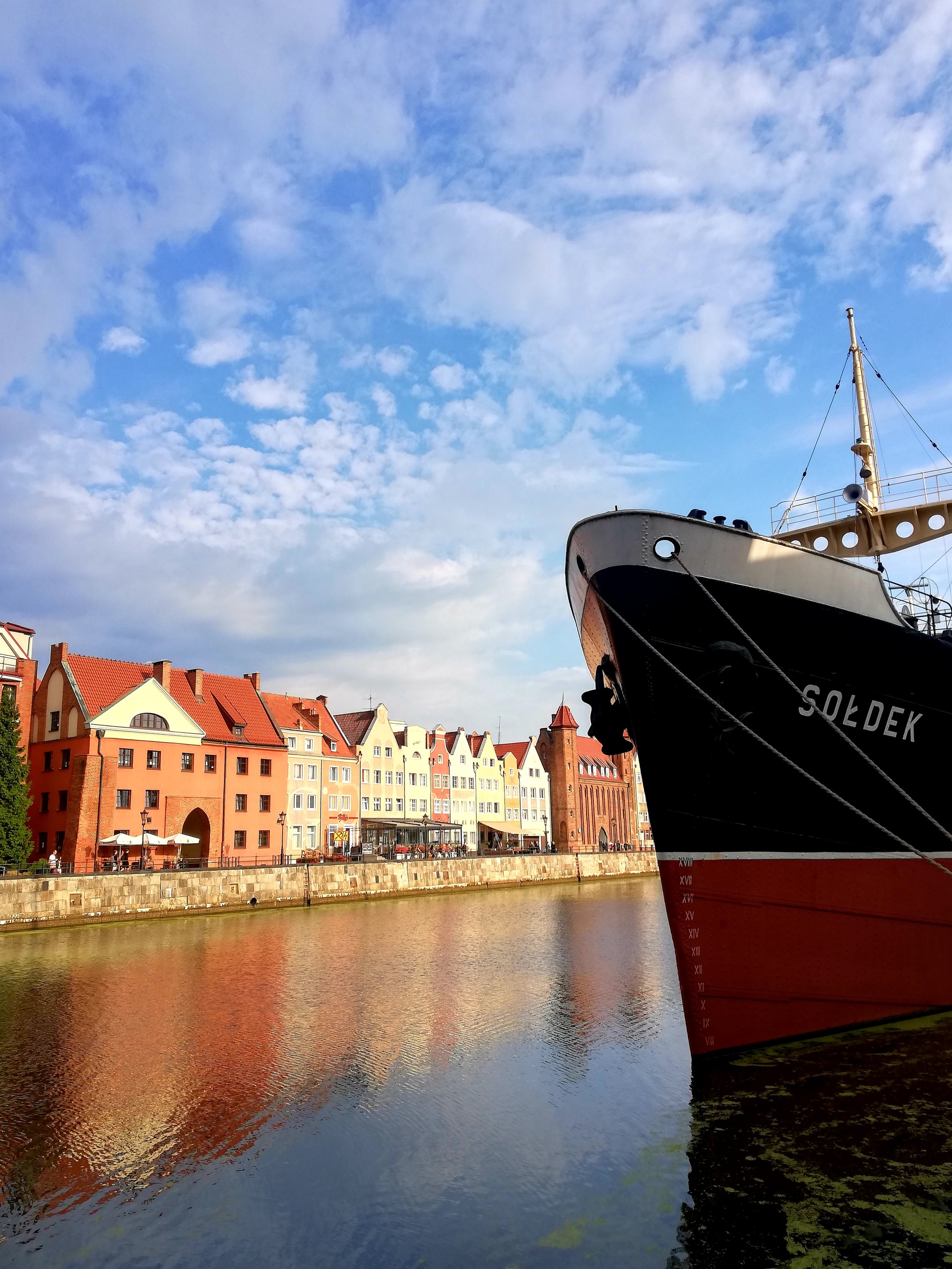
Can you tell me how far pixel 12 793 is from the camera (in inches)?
1586

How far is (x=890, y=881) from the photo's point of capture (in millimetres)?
12828

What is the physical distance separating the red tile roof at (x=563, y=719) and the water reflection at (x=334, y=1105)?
60.3 m

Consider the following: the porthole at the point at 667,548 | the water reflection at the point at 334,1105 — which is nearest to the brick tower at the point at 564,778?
the water reflection at the point at 334,1105

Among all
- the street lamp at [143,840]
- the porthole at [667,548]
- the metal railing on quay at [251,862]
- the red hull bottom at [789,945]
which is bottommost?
the red hull bottom at [789,945]

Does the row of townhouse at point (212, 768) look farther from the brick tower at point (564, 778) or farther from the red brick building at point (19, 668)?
the brick tower at point (564, 778)

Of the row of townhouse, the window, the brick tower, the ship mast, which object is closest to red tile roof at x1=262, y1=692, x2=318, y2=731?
the row of townhouse

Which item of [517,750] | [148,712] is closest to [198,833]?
[148,712]

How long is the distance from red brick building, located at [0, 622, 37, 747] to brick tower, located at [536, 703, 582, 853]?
→ 49.5 metres

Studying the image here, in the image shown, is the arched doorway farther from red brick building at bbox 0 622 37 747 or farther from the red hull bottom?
the red hull bottom

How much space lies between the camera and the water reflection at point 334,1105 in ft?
27.6

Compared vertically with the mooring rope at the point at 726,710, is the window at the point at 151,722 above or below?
above

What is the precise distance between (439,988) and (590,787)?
6903 cm

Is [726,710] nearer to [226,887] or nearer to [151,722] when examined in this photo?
[226,887]

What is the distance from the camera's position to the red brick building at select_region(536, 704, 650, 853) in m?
83.3
